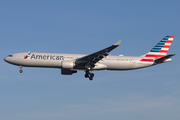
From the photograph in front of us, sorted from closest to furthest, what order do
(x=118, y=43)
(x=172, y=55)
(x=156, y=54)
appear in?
(x=118, y=43) → (x=172, y=55) → (x=156, y=54)

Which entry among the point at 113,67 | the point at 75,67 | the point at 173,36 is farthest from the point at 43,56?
the point at 173,36

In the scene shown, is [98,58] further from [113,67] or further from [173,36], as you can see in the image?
[173,36]

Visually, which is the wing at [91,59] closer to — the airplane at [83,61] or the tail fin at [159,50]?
the airplane at [83,61]

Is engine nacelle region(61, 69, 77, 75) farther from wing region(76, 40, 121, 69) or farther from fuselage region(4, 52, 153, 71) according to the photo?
wing region(76, 40, 121, 69)

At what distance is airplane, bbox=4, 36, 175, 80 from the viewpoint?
46.5m

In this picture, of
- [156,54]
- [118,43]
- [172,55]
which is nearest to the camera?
[118,43]

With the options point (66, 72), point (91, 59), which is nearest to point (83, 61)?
point (91, 59)

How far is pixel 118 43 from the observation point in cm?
4116

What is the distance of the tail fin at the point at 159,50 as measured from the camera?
50.4 m

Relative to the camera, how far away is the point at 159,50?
170 ft

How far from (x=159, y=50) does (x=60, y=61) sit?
1701 centimetres

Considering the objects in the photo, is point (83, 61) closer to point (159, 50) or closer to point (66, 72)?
point (66, 72)

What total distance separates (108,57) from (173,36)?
43.8 ft

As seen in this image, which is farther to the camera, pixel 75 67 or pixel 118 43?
pixel 75 67
